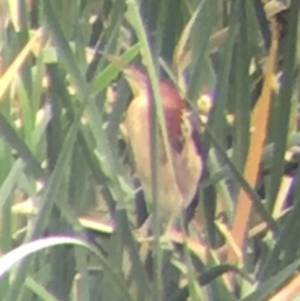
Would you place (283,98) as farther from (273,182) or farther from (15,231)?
(15,231)

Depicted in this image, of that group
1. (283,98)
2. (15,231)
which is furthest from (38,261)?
(283,98)

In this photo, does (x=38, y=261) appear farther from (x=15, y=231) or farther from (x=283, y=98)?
(x=283, y=98)
